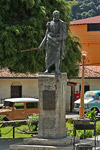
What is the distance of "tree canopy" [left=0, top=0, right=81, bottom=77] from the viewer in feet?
79.6

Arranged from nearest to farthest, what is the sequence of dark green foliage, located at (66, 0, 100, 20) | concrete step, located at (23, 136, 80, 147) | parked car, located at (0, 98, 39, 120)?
1. concrete step, located at (23, 136, 80, 147)
2. parked car, located at (0, 98, 39, 120)
3. dark green foliage, located at (66, 0, 100, 20)

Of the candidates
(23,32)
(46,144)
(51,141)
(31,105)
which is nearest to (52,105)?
(51,141)

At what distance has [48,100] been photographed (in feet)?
52.0

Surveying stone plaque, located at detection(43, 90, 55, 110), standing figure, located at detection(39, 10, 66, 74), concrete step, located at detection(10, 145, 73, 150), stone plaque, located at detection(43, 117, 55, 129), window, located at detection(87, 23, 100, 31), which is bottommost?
concrete step, located at detection(10, 145, 73, 150)

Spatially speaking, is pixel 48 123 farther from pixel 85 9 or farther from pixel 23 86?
pixel 85 9

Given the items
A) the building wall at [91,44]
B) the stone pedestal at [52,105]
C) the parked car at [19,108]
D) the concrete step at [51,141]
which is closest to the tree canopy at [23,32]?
the parked car at [19,108]

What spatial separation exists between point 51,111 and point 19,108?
11.8m

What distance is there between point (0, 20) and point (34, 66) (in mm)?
3008

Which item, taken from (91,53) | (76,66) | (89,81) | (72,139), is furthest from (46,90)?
(91,53)

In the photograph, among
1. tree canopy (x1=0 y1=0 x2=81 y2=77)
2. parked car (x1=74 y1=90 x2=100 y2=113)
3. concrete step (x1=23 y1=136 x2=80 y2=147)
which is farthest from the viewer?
parked car (x1=74 y1=90 x2=100 y2=113)

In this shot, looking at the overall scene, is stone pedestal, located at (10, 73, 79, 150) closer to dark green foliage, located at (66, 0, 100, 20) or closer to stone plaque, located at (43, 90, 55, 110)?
stone plaque, located at (43, 90, 55, 110)

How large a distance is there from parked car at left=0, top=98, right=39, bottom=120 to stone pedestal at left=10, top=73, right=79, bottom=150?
10476 mm

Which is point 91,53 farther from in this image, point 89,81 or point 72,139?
point 72,139

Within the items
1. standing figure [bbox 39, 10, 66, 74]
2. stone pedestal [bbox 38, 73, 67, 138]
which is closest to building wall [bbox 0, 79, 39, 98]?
standing figure [bbox 39, 10, 66, 74]
